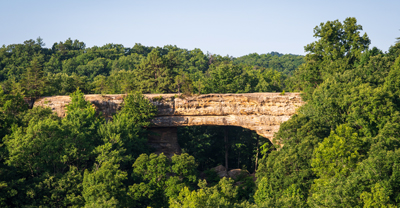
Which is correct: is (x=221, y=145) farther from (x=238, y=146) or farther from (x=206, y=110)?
(x=206, y=110)

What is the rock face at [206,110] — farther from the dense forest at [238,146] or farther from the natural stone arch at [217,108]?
the dense forest at [238,146]

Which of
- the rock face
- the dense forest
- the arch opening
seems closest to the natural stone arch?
the rock face

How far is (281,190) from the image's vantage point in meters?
29.1

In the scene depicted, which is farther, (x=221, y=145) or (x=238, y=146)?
(x=221, y=145)

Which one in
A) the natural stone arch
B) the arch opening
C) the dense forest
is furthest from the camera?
the arch opening

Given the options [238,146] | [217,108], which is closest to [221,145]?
[238,146]

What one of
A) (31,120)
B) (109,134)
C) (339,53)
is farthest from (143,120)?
(339,53)

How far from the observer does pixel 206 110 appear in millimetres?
39969

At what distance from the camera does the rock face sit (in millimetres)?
38334

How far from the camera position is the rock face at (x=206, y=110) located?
38.3 meters

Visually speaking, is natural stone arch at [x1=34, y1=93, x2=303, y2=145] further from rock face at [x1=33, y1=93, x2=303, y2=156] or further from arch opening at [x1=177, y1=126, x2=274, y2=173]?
arch opening at [x1=177, y1=126, x2=274, y2=173]

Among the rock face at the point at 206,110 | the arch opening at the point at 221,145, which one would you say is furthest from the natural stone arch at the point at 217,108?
the arch opening at the point at 221,145

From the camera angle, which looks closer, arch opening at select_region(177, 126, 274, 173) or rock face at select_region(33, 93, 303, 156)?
rock face at select_region(33, 93, 303, 156)

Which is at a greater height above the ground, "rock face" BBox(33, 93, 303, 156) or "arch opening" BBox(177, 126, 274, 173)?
"rock face" BBox(33, 93, 303, 156)
